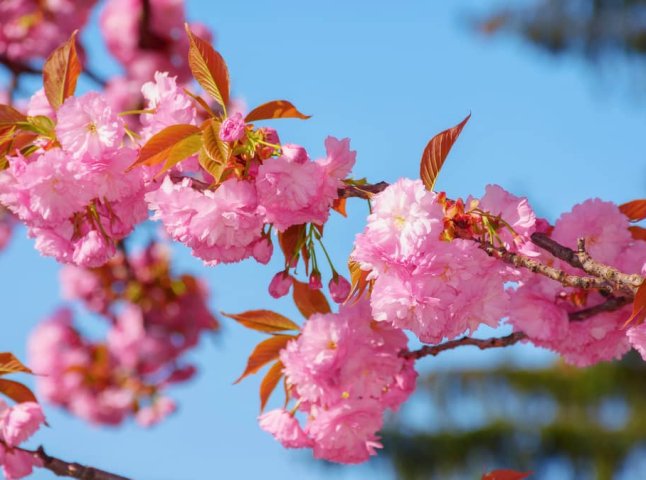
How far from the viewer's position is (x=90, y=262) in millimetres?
1344

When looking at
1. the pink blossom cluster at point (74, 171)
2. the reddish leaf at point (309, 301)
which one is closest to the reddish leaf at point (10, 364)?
the pink blossom cluster at point (74, 171)

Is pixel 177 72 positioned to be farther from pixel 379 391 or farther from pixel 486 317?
pixel 486 317

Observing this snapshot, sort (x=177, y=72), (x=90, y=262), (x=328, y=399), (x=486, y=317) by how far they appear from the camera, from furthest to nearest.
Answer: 1. (x=177, y=72)
2. (x=328, y=399)
3. (x=90, y=262)
4. (x=486, y=317)

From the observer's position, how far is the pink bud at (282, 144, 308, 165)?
1181mm

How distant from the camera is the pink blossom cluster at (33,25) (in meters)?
3.79

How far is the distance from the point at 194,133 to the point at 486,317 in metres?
0.43

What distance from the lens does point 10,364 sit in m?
→ 1.41

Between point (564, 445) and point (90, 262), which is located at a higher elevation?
point (564, 445)

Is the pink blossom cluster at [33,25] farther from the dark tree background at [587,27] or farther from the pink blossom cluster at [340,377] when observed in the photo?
the dark tree background at [587,27]

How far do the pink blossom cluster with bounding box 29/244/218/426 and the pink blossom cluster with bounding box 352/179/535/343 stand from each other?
254cm

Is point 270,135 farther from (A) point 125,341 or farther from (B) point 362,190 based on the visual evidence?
(A) point 125,341

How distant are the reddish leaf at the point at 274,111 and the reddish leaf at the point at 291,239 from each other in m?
0.15

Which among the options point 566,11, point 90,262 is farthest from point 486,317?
point 566,11

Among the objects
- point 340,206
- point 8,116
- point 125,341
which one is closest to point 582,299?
point 340,206
